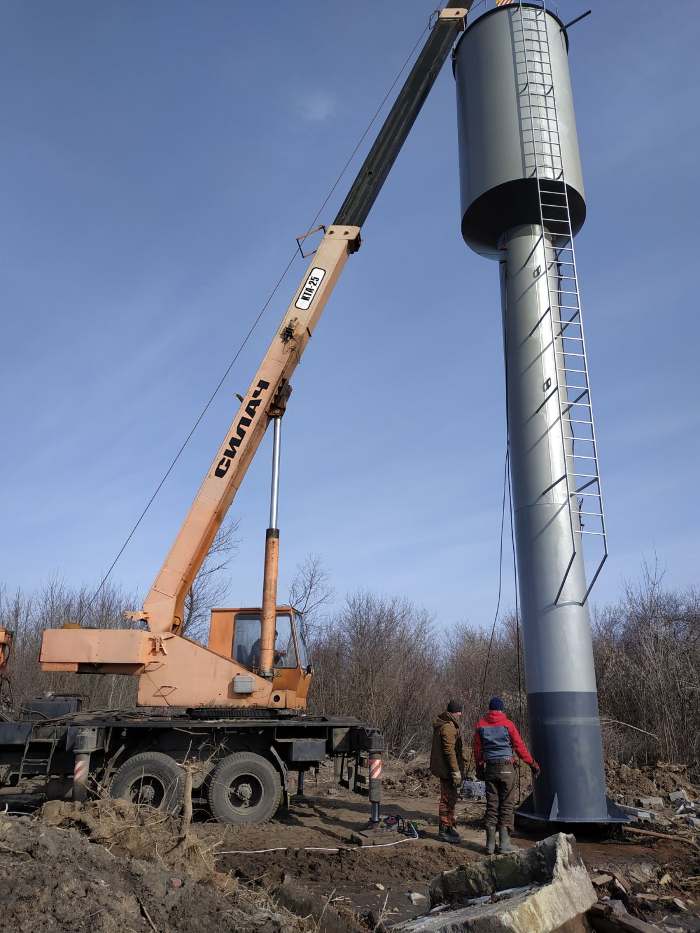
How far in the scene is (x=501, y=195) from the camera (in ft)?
39.3

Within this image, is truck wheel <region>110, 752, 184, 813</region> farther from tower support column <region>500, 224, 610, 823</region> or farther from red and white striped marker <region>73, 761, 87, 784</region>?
tower support column <region>500, 224, 610, 823</region>

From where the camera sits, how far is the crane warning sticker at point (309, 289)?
40.5ft

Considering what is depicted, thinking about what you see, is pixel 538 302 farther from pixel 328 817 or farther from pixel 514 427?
pixel 328 817

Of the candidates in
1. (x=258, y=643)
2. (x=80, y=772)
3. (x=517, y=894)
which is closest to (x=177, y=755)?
(x=80, y=772)

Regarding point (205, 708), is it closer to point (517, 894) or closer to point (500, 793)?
point (500, 793)

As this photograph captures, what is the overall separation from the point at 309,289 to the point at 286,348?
1.25 meters

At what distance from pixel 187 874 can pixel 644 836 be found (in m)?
6.53

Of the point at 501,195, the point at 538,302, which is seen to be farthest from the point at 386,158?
the point at 538,302

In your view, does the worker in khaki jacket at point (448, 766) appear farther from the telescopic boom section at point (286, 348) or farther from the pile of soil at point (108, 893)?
the pile of soil at point (108, 893)

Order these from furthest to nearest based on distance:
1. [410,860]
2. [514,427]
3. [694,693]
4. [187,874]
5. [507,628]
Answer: [507,628]
[694,693]
[514,427]
[410,860]
[187,874]

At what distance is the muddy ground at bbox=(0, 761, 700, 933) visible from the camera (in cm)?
485

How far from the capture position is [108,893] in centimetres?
493

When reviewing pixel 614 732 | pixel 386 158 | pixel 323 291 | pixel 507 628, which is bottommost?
pixel 614 732

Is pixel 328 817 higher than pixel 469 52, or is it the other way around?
pixel 469 52
